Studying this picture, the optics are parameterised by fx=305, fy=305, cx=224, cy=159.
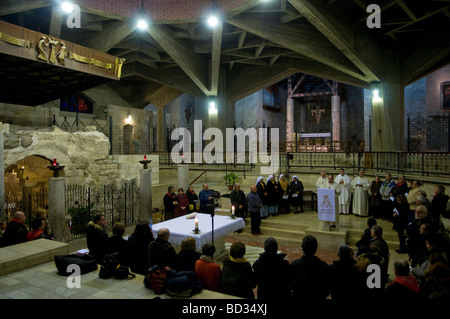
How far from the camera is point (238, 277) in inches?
141

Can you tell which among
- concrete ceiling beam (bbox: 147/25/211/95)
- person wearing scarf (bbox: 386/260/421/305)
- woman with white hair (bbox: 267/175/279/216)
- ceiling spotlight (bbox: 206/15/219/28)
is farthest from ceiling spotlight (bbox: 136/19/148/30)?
person wearing scarf (bbox: 386/260/421/305)

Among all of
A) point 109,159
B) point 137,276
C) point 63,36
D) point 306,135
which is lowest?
point 137,276

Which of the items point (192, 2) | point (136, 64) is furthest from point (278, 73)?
point (136, 64)

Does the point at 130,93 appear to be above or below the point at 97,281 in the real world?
above

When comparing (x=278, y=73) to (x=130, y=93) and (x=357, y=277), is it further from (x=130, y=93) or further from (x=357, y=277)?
(x=357, y=277)

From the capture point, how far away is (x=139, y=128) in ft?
64.2

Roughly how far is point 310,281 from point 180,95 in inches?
834

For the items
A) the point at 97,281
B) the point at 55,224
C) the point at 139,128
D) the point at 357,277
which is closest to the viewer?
the point at 357,277

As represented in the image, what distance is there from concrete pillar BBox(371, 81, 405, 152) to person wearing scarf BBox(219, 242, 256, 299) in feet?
42.8

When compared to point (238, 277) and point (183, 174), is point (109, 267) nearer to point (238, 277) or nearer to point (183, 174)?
point (238, 277)

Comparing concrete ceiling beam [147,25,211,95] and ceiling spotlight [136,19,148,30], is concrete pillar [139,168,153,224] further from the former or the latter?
concrete ceiling beam [147,25,211,95]

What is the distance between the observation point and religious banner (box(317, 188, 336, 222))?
7.86 m

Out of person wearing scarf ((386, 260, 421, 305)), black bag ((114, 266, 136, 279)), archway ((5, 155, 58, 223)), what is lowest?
black bag ((114, 266, 136, 279))

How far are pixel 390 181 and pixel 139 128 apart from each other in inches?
594
